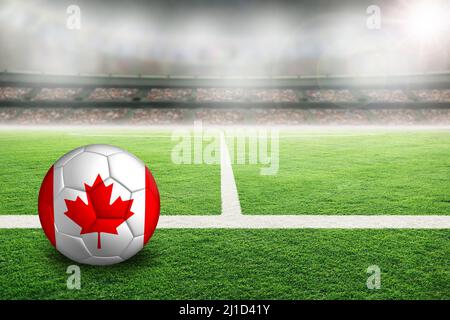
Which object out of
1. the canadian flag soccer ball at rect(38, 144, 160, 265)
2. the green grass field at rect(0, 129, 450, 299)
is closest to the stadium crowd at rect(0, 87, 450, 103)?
the green grass field at rect(0, 129, 450, 299)

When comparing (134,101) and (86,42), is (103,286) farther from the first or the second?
(86,42)

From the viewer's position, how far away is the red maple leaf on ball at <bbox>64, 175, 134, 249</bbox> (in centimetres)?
233

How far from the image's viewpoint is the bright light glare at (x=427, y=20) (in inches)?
1131

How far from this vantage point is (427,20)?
2961cm

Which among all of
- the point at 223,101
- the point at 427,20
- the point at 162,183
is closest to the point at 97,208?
the point at 162,183

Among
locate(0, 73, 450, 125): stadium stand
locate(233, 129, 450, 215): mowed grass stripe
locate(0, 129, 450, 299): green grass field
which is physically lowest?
locate(233, 129, 450, 215): mowed grass stripe

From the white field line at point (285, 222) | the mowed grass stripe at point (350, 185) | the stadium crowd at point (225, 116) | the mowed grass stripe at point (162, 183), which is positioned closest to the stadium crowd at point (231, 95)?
the stadium crowd at point (225, 116)

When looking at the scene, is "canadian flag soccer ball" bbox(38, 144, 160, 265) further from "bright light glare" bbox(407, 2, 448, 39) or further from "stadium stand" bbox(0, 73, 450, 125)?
"bright light glare" bbox(407, 2, 448, 39)

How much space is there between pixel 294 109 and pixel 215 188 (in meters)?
25.4

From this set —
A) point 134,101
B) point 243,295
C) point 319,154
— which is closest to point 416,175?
point 319,154

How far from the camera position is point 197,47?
33.0 metres

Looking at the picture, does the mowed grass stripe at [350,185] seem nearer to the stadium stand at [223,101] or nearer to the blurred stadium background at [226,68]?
the blurred stadium background at [226,68]

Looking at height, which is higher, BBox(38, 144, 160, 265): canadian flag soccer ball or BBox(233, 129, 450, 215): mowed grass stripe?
BBox(38, 144, 160, 265): canadian flag soccer ball

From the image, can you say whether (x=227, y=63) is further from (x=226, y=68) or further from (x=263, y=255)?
(x=263, y=255)
